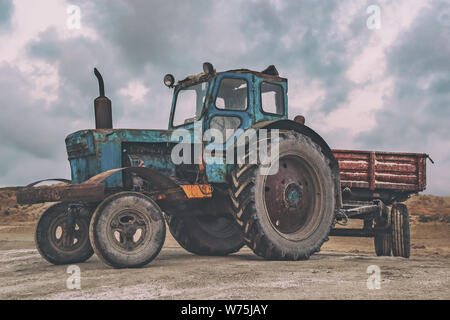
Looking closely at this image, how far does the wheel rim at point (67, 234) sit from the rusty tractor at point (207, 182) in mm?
16

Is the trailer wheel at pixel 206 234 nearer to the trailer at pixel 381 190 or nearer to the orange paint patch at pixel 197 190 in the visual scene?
the orange paint patch at pixel 197 190

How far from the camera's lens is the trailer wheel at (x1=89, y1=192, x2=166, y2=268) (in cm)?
680

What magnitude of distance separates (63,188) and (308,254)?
3.74 meters

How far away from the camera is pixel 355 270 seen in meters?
6.82

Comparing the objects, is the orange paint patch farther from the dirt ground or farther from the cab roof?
the cab roof

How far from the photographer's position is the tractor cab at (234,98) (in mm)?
8445

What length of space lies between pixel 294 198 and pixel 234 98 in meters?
1.90

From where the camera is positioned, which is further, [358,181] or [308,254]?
[358,181]

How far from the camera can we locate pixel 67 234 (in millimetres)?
8336

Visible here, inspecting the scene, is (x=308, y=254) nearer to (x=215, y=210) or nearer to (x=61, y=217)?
(x=215, y=210)

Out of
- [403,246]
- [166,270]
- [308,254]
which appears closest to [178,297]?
[166,270]

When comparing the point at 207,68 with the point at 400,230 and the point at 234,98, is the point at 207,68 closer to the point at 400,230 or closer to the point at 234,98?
the point at 234,98
